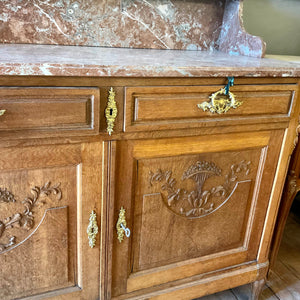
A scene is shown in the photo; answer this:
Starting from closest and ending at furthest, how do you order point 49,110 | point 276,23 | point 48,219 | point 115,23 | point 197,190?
point 49,110 < point 48,219 < point 197,190 < point 115,23 < point 276,23

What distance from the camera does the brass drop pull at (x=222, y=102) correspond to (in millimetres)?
899

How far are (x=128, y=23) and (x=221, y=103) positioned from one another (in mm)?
546

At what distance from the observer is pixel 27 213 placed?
2.73 ft

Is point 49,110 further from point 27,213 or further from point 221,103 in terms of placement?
point 221,103

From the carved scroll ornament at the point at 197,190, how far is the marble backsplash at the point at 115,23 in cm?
57

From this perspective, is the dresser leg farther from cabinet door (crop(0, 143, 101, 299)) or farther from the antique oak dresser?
cabinet door (crop(0, 143, 101, 299))

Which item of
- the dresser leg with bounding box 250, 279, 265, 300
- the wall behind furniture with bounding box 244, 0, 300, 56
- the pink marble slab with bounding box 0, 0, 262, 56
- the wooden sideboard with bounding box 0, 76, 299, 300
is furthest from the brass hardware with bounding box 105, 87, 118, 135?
the wall behind furniture with bounding box 244, 0, 300, 56

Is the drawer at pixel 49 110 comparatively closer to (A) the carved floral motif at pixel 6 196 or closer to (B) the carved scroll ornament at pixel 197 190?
(A) the carved floral motif at pixel 6 196

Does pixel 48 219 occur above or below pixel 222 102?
below

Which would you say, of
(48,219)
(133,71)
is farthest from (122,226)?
(133,71)

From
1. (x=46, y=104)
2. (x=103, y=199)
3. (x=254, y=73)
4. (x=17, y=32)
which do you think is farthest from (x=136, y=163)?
(x=17, y=32)

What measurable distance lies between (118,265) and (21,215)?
0.33 m

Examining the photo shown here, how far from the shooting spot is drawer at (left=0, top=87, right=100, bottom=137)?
2.37ft

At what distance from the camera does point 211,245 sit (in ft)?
3.65
